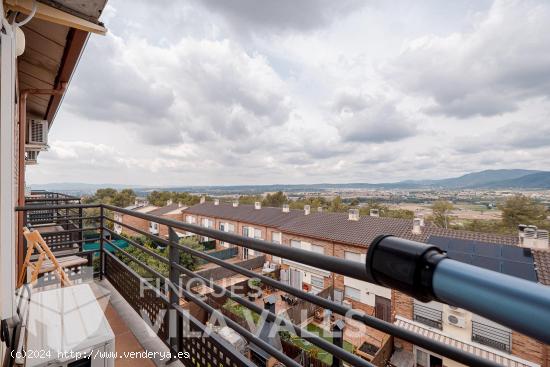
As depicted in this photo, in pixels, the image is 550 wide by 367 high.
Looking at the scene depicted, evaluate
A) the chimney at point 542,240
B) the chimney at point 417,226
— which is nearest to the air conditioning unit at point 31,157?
the chimney at point 417,226

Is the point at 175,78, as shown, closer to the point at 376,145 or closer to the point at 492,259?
the point at 492,259

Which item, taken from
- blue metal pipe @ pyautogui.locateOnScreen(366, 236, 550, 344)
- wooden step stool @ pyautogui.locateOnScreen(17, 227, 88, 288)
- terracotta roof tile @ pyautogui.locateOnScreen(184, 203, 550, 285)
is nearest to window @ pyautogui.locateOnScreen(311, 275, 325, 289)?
terracotta roof tile @ pyautogui.locateOnScreen(184, 203, 550, 285)

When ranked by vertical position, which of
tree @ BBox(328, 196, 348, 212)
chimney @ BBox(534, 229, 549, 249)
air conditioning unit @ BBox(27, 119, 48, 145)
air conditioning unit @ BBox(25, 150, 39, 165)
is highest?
air conditioning unit @ BBox(27, 119, 48, 145)

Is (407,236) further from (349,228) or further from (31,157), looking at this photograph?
(349,228)

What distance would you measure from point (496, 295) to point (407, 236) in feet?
14.6

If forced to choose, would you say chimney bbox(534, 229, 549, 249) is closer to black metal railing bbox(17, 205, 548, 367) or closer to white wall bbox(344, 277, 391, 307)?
white wall bbox(344, 277, 391, 307)

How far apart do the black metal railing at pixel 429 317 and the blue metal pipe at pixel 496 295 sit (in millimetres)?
12678

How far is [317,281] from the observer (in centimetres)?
1630

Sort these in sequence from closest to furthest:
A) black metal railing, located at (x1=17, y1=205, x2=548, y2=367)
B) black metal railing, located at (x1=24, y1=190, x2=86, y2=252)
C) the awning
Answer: black metal railing, located at (x1=17, y1=205, x2=548, y2=367), black metal railing, located at (x1=24, y1=190, x2=86, y2=252), the awning

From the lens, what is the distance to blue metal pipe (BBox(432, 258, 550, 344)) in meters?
0.29

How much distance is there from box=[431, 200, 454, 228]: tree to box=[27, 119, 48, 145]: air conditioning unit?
1405 inches

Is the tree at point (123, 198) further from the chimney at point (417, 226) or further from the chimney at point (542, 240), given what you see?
the chimney at point (542, 240)

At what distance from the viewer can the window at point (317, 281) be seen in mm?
16016

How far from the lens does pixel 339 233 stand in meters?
16.2
